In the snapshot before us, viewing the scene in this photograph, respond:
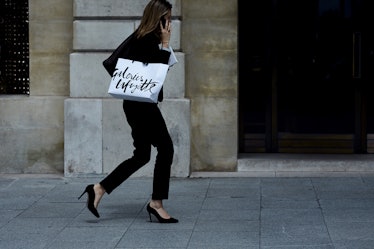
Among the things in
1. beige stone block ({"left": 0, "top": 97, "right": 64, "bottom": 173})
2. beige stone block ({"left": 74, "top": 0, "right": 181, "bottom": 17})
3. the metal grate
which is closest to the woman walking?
beige stone block ({"left": 74, "top": 0, "right": 181, "bottom": 17})

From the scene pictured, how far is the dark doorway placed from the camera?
11961mm

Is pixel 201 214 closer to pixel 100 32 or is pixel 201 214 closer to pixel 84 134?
pixel 84 134

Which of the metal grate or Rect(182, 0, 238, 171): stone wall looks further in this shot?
the metal grate

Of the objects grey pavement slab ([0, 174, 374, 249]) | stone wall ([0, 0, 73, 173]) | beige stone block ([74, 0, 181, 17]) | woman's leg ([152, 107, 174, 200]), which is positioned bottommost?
grey pavement slab ([0, 174, 374, 249])

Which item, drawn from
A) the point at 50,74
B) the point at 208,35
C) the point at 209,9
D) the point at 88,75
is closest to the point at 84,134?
the point at 88,75

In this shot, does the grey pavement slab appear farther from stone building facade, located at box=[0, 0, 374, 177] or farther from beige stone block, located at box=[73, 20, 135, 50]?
beige stone block, located at box=[73, 20, 135, 50]

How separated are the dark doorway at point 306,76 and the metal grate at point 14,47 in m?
2.67

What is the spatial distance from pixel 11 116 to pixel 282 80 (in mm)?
3415

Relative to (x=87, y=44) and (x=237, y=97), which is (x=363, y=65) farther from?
(x=87, y=44)

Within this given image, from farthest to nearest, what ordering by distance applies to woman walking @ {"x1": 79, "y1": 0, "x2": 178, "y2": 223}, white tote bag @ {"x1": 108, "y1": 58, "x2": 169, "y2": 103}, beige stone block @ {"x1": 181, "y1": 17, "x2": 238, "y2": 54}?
beige stone block @ {"x1": 181, "y1": 17, "x2": 238, "y2": 54} < woman walking @ {"x1": 79, "y1": 0, "x2": 178, "y2": 223} < white tote bag @ {"x1": 108, "y1": 58, "x2": 169, "y2": 103}

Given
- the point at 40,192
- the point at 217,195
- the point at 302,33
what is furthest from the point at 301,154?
the point at 40,192

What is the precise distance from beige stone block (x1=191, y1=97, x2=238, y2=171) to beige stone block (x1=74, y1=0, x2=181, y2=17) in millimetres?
1189

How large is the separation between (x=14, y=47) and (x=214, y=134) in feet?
8.70

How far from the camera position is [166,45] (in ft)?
26.6
